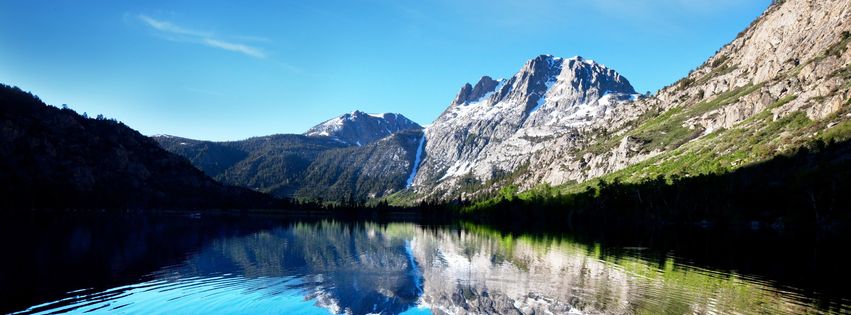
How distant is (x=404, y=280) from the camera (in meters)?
52.9

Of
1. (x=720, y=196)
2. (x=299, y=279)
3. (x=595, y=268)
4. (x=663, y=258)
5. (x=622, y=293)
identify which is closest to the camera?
(x=622, y=293)

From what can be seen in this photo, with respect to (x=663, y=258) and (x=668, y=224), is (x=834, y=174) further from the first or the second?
(x=663, y=258)

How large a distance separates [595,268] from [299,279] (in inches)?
1351

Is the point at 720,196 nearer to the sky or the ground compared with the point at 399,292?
nearer to the sky

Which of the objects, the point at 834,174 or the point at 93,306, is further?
the point at 834,174

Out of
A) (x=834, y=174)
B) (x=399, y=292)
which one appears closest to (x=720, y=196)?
(x=834, y=174)

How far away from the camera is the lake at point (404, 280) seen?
126 feet

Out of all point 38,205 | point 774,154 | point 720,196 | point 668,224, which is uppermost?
point 774,154

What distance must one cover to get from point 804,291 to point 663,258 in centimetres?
2497

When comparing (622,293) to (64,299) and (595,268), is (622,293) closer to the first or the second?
(595,268)

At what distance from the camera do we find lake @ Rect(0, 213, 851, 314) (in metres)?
38.3

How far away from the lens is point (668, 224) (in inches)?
6403

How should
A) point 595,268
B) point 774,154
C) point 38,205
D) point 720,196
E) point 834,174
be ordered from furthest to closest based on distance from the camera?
point 38,205 < point 774,154 < point 720,196 < point 834,174 < point 595,268

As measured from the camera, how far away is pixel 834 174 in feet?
423
